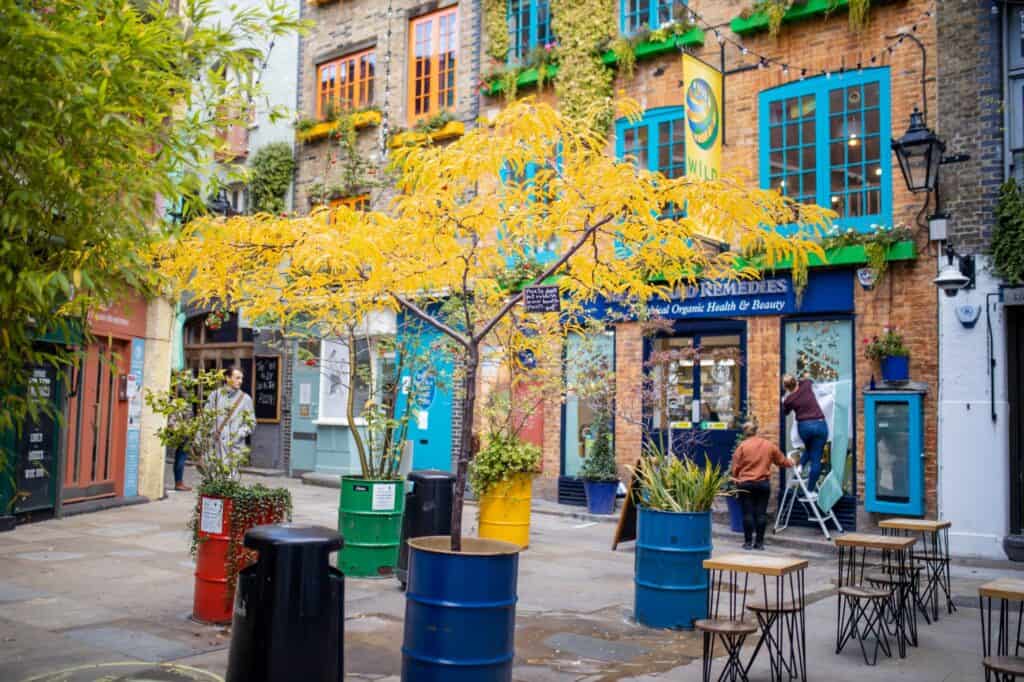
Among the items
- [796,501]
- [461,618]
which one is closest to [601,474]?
[796,501]

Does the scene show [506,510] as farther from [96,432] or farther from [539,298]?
[96,432]

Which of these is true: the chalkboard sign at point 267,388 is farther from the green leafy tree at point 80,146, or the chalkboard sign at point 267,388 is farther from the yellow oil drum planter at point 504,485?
the green leafy tree at point 80,146

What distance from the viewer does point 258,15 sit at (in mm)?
5582

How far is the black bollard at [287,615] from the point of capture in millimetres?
4871

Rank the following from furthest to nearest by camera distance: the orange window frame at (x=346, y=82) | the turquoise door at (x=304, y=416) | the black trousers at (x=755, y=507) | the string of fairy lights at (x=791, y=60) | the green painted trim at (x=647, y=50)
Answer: the turquoise door at (x=304, y=416)
the orange window frame at (x=346, y=82)
the green painted trim at (x=647, y=50)
the string of fairy lights at (x=791, y=60)
the black trousers at (x=755, y=507)

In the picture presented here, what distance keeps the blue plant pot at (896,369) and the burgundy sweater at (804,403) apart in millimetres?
1023

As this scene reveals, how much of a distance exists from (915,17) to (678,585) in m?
9.73

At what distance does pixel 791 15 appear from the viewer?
47.1ft

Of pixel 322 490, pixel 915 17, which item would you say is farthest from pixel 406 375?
pixel 915 17

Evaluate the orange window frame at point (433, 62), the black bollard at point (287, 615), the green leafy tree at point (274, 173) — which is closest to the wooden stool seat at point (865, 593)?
the black bollard at point (287, 615)

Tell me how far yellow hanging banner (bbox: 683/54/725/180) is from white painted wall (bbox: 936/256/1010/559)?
3906mm

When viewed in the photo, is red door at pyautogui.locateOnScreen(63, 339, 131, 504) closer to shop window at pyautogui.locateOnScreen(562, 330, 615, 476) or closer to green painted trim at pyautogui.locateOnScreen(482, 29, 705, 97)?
shop window at pyautogui.locateOnScreen(562, 330, 615, 476)

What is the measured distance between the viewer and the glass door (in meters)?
14.9

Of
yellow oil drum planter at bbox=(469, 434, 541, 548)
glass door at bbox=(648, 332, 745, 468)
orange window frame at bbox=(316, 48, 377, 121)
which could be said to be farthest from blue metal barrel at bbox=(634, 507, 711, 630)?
orange window frame at bbox=(316, 48, 377, 121)
